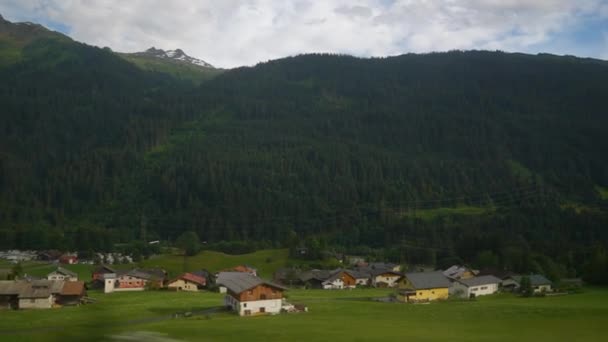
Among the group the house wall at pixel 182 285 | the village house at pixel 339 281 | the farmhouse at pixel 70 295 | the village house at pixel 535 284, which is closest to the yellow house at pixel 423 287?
the village house at pixel 535 284

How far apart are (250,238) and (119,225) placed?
32.8 m

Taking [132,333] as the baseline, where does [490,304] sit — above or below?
below

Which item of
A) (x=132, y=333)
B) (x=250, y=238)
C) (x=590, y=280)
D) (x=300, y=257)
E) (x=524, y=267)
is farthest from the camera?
(x=250, y=238)

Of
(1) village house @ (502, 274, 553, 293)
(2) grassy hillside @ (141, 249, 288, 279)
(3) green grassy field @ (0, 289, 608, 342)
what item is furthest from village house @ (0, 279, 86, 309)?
(1) village house @ (502, 274, 553, 293)

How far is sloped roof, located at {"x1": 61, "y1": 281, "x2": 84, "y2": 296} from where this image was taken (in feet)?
181

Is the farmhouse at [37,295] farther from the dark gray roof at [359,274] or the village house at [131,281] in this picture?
the dark gray roof at [359,274]

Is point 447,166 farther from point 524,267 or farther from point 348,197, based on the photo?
point 524,267

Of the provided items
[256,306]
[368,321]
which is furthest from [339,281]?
[368,321]

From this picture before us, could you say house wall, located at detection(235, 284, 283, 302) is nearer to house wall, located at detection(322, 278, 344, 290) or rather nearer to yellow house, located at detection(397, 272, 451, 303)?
yellow house, located at detection(397, 272, 451, 303)

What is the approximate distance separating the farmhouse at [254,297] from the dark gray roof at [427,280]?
17.5 m

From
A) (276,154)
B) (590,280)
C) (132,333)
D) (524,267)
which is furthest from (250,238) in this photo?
(132,333)

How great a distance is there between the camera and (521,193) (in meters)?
158

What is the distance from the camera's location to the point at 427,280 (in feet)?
203

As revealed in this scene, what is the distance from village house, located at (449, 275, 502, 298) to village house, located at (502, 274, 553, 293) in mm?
3827
